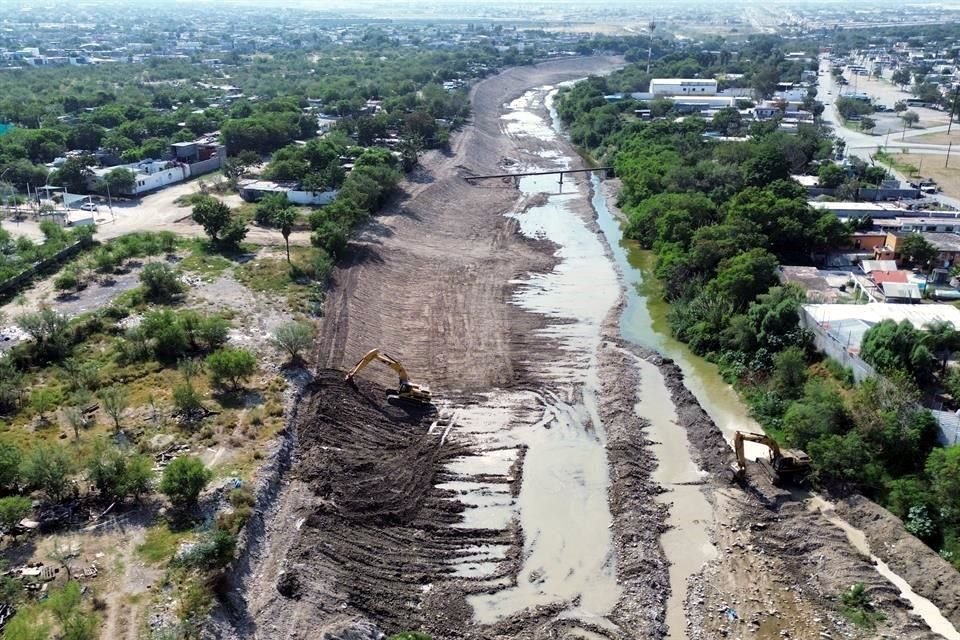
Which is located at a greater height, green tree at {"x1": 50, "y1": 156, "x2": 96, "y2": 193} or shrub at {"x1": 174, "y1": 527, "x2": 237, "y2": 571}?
green tree at {"x1": 50, "y1": 156, "x2": 96, "y2": 193}

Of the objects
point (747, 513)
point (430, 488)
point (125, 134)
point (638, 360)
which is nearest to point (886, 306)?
point (638, 360)

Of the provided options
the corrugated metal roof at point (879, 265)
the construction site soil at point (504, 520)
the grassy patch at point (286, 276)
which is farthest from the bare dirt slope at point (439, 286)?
the corrugated metal roof at point (879, 265)

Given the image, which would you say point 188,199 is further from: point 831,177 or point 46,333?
point 831,177

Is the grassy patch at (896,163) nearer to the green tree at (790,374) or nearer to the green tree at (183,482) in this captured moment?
the green tree at (790,374)

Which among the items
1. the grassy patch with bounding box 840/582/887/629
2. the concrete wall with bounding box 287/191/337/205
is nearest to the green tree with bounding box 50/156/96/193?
the concrete wall with bounding box 287/191/337/205

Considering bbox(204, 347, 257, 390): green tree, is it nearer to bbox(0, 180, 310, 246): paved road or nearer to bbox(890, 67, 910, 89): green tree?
bbox(0, 180, 310, 246): paved road

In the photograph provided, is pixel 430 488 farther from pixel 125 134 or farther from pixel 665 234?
pixel 125 134

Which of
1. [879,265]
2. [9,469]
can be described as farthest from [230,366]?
[879,265]
